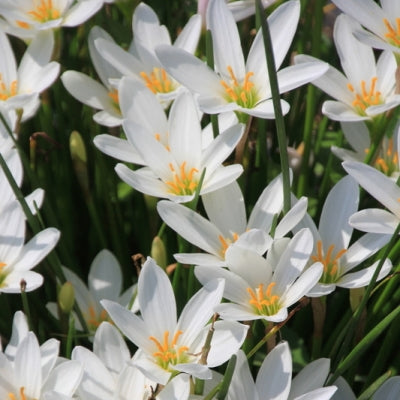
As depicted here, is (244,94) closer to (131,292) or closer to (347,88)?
(347,88)

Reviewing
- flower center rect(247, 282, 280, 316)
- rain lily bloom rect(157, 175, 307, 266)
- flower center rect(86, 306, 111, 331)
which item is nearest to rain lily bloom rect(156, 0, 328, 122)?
rain lily bloom rect(157, 175, 307, 266)

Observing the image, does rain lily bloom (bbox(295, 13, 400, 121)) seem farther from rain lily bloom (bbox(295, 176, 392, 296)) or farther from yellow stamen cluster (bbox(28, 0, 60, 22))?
yellow stamen cluster (bbox(28, 0, 60, 22))

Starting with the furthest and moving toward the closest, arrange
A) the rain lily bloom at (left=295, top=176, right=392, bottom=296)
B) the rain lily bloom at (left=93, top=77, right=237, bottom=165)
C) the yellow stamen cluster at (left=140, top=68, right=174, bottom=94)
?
the yellow stamen cluster at (left=140, top=68, right=174, bottom=94), the rain lily bloom at (left=93, top=77, right=237, bottom=165), the rain lily bloom at (left=295, top=176, right=392, bottom=296)

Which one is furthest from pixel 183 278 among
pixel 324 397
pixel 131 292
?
pixel 324 397

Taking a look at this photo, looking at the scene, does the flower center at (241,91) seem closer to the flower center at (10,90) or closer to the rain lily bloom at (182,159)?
the rain lily bloom at (182,159)

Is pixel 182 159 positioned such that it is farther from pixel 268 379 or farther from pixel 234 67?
pixel 268 379

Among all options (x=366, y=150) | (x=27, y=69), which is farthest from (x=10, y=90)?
(x=366, y=150)

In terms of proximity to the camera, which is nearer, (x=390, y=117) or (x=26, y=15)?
(x=390, y=117)
